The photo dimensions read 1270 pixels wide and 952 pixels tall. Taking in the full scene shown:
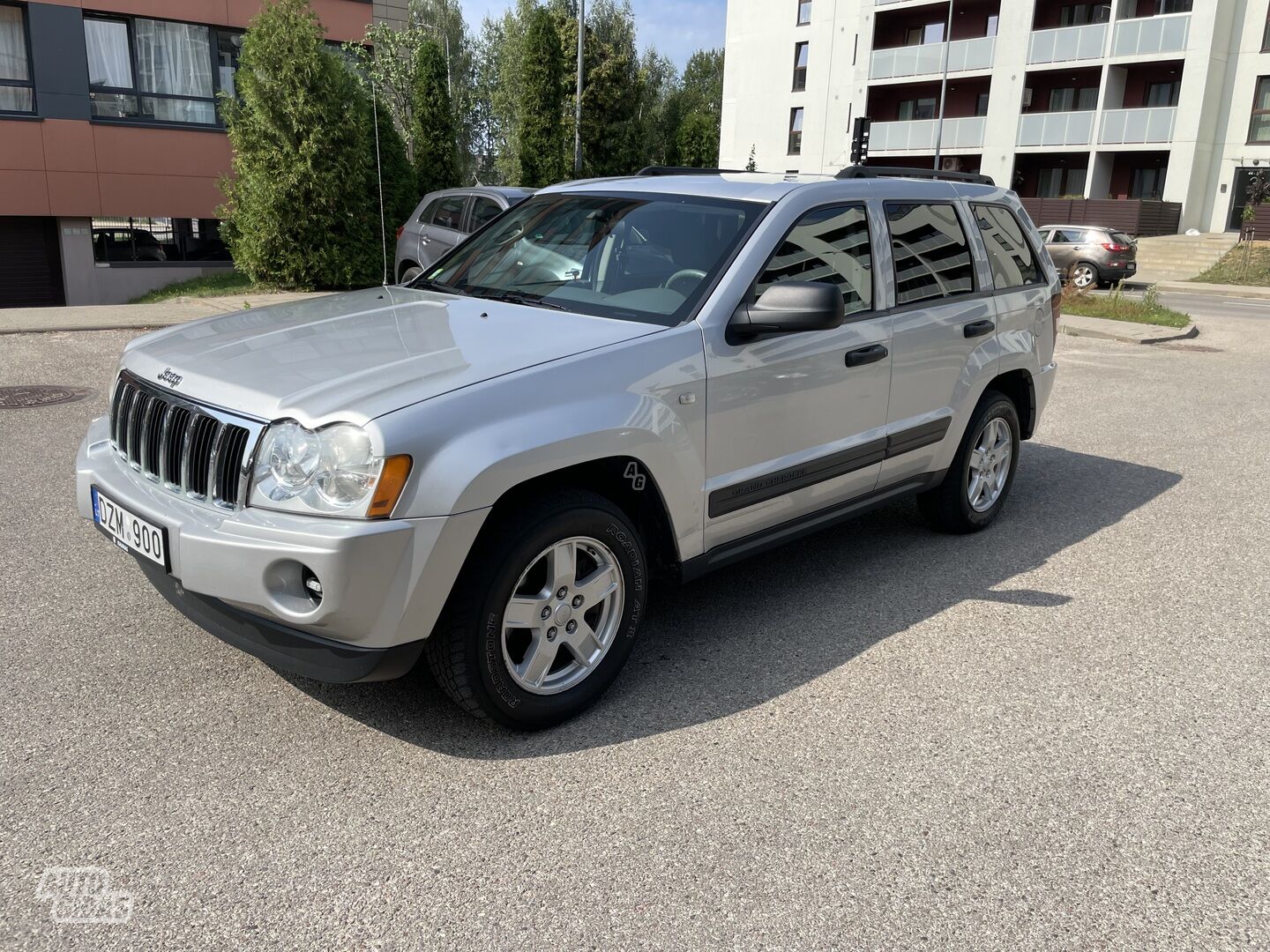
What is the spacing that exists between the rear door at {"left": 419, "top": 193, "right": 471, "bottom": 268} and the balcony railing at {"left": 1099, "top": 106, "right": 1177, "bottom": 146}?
103ft

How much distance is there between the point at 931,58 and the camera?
41.6m

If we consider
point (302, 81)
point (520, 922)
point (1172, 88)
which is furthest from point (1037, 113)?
point (520, 922)

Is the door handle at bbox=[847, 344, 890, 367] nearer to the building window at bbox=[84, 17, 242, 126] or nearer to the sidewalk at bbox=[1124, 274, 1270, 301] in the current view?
the building window at bbox=[84, 17, 242, 126]

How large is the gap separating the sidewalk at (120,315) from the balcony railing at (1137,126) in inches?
1245

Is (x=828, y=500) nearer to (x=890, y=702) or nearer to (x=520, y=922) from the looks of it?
(x=890, y=702)

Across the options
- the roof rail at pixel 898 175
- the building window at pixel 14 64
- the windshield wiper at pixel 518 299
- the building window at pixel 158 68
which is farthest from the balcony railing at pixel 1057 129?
the windshield wiper at pixel 518 299

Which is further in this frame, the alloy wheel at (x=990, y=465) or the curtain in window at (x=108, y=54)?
the curtain in window at (x=108, y=54)

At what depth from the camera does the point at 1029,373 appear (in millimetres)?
5773

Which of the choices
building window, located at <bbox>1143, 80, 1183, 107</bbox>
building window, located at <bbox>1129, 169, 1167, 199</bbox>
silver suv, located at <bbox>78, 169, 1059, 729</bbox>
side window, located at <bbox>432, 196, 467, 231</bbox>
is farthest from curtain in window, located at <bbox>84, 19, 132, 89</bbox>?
building window, located at <bbox>1143, 80, 1183, 107</bbox>

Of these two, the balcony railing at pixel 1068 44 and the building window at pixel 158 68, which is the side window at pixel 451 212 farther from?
the balcony railing at pixel 1068 44

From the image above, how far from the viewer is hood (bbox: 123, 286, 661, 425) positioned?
119 inches

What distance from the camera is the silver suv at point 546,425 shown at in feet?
9.61

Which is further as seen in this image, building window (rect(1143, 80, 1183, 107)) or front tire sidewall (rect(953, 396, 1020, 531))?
building window (rect(1143, 80, 1183, 107))

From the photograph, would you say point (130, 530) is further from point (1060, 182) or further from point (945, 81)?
point (1060, 182)
